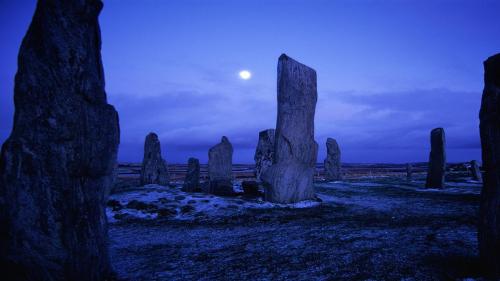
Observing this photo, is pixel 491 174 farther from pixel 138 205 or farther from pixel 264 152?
pixel 264 152

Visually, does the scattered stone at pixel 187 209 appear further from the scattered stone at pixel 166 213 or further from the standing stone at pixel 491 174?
the standing stone at pixel 491 174

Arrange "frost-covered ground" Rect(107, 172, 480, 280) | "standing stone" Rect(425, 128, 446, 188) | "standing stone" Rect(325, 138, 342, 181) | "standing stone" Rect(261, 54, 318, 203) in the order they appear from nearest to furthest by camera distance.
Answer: "frost-covered ground" Rect(107, 172, 480, 280) → "standing stone" Rect(261, 54, 318, 203) → "standing stone" Rect(425, 128, 446, 188) → "standing stone" Rect(325, 138, 342, 181)

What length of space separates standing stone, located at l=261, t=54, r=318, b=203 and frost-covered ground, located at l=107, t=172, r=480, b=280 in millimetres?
716

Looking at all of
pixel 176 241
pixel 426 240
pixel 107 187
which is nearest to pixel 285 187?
pixel 176 241

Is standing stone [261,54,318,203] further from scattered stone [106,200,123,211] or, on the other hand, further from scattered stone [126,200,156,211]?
scattered stone [106,200,123,211]

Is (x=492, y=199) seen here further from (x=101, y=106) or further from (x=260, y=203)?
(x=260, y=203)

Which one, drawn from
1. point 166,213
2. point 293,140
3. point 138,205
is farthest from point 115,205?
point 293,140

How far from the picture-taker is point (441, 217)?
6.43m

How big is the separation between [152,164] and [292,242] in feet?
42.0

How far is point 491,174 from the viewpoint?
2.95 metres

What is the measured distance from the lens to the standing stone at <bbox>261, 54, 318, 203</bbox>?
9180 millimetres

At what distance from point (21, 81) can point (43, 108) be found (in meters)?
0.33

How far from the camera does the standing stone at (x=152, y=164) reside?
16141mm

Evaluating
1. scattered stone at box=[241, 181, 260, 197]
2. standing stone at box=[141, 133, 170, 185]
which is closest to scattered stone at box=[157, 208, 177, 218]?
scattered stone at box=[241, 181, 260, 197]
